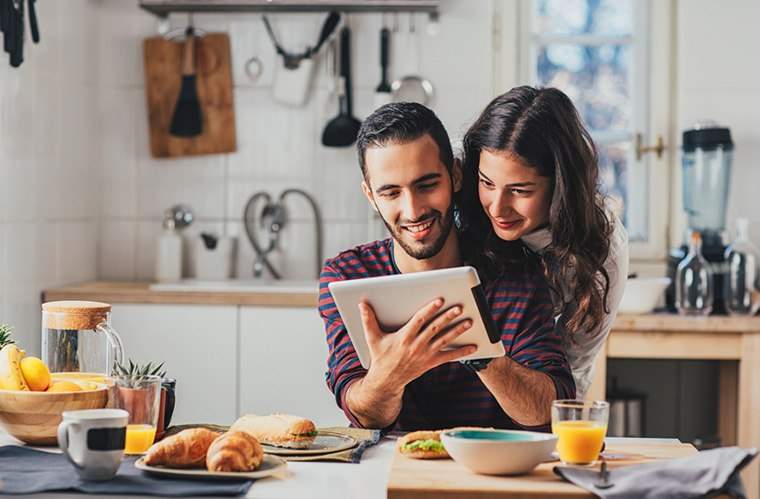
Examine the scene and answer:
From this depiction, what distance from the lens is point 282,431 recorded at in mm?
1798

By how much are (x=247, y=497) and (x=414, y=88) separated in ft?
8.77

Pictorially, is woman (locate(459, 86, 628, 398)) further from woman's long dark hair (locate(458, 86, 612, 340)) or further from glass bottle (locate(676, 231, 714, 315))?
glass bottle (locate(676, 231, 714, 315))

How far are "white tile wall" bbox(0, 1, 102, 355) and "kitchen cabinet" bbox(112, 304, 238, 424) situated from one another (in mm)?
310

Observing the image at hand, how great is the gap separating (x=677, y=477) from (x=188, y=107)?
2.89 m

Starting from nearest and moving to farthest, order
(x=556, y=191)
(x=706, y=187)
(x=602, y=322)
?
1. (x=556, y=191)
2. (x=602, y=322)
3. (x=706, y=187)

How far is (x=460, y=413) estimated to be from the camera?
2170 mm

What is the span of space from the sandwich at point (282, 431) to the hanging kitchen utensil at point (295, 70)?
233 centimetres

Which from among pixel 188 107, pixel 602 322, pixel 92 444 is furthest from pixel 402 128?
pixel 188 107

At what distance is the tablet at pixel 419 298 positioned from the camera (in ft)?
5.43

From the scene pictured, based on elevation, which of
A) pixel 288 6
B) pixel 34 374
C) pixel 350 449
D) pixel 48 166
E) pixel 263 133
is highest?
pixel 288 6

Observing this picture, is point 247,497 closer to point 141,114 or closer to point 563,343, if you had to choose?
point 563,343

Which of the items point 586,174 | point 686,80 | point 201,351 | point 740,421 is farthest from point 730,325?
point 201,351

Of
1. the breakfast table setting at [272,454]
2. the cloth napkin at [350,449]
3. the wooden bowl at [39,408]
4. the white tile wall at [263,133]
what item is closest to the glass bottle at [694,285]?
the white tile wall at [263,133]

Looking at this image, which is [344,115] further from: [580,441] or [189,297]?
[580,441]
